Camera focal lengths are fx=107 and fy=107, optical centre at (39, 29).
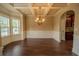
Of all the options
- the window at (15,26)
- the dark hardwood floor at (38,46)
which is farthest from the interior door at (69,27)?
the window at (15,26)

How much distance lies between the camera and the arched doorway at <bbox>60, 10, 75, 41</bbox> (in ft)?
6.72

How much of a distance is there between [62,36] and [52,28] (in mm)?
418

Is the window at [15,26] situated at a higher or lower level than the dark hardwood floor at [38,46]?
higher

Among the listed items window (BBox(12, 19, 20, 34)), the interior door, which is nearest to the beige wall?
window (BBox(12, 19, 20, 34))

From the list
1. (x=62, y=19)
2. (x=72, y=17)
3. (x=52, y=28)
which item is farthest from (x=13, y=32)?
(x=72, y=17)

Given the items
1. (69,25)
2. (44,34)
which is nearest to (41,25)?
(44,34)

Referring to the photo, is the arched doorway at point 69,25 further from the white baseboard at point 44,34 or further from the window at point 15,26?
the window at point 15,26

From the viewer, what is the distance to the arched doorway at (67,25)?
2.05m

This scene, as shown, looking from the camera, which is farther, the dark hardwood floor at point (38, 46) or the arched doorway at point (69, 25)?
the arched doorway at point (69, 25)

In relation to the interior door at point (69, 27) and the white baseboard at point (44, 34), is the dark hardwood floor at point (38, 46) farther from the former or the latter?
the interior door at point (69, 27)

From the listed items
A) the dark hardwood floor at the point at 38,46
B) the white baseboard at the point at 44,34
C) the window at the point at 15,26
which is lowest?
the dark hardwood floor at the point at 38,46

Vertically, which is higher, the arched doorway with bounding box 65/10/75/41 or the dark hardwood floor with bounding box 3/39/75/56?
the arched doorway with bounding box 65/10/75/41

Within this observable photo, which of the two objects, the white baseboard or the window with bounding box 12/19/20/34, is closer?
the window with bounding box 12/19/20/34

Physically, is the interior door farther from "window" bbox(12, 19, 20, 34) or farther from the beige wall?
"window" bbox(12, 19, 20, 34)
